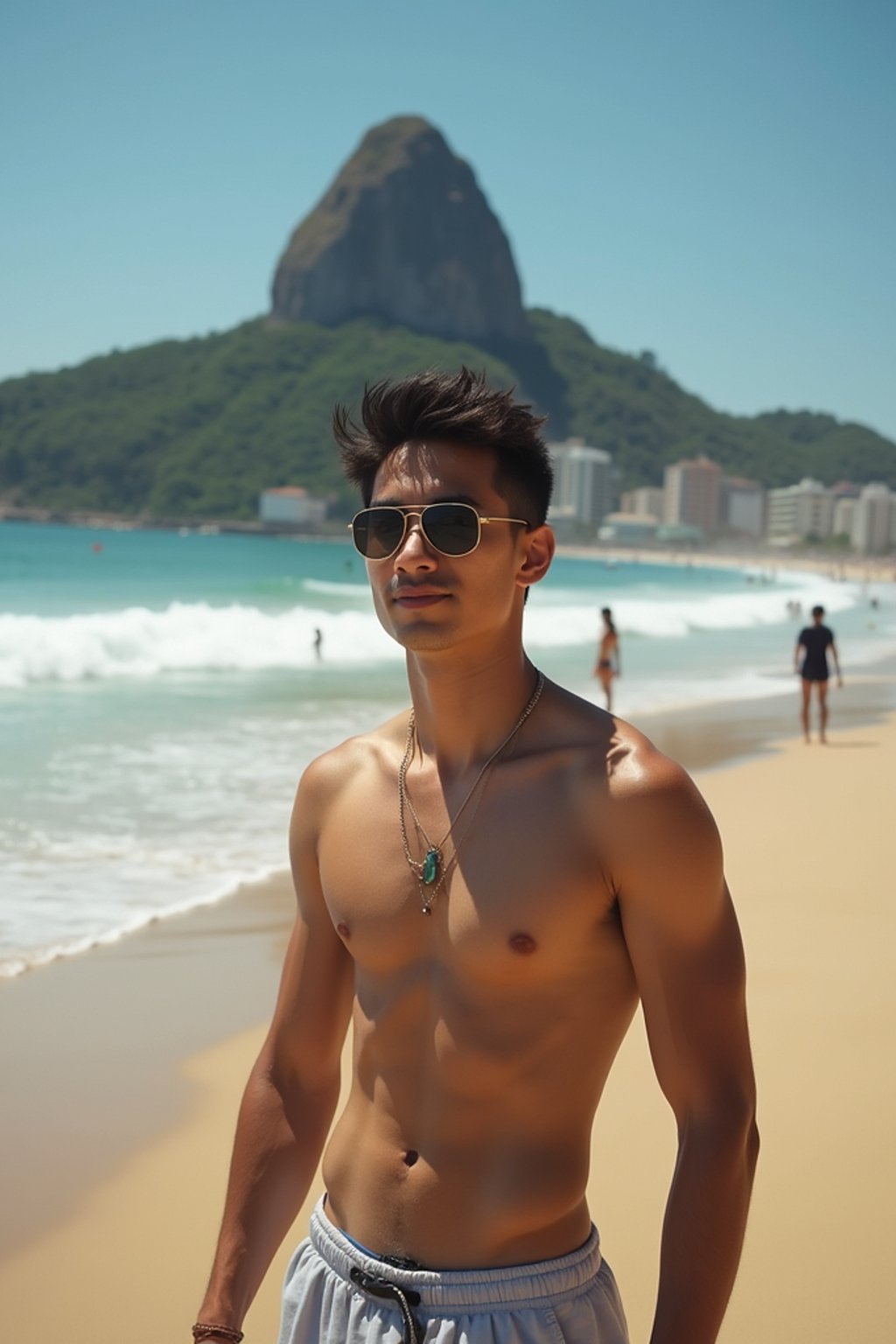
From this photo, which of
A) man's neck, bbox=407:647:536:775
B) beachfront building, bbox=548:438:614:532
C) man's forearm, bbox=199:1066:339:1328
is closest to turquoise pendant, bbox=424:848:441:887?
man's neck, bbox=407:647:536:775

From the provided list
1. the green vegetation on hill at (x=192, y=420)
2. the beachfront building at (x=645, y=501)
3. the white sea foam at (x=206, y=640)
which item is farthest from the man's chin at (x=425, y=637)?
the beachfront building at (x=645, y=501)

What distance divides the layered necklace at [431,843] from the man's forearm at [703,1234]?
1.51 feet

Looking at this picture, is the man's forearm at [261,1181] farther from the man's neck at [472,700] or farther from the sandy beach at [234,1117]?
the sandy beach at [234,1117]

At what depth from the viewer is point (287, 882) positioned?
764 cm

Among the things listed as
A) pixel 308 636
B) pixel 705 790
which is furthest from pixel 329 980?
pixel 308 636

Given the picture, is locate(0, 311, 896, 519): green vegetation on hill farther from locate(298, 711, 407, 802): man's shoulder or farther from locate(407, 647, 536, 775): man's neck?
locate(407, 647, 536, 775): man's neck

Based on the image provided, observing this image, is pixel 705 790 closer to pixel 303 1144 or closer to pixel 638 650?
pixel 303 1144

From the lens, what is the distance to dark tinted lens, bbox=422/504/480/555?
1796 mm

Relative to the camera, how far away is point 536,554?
1940 mm

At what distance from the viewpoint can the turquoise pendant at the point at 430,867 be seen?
1796 millimetres

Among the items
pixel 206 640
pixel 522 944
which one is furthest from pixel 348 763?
pixel 206 640

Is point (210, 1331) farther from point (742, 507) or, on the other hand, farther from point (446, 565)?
point (742, 507)

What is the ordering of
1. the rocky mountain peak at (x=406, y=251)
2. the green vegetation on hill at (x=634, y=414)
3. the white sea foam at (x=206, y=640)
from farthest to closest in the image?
the green vegetation on hill at (x=634, y=414)
the rocky mountain peak at (x=406, y=251)
the white sea foam at (x=206, y=640)

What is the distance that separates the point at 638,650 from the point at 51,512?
108m
